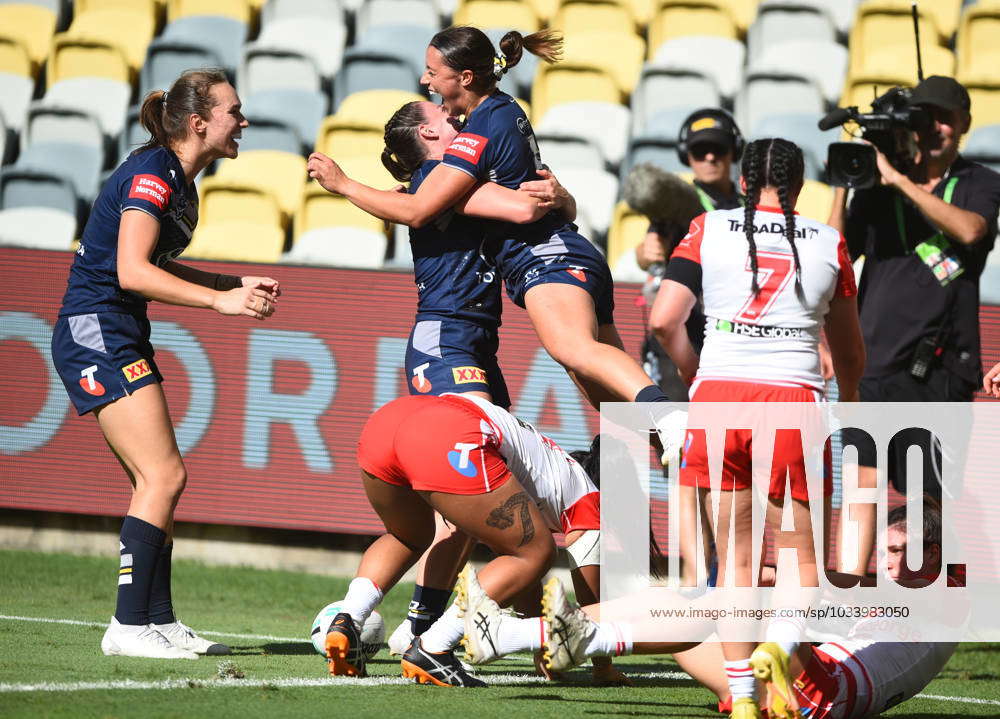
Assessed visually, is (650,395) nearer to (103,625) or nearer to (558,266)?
(558,266)

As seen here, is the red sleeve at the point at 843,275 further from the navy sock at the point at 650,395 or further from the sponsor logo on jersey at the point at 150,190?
the sponsor logo on jersey at the point at 150,190

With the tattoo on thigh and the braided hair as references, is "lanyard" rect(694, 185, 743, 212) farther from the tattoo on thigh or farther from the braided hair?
the tattoo on thigh

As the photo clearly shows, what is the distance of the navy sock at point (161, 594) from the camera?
513cm

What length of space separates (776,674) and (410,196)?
8.03ft

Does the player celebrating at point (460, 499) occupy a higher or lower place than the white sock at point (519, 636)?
higher

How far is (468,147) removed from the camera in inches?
207

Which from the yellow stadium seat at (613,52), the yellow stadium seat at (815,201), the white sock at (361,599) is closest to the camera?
the white sock at (361,599)

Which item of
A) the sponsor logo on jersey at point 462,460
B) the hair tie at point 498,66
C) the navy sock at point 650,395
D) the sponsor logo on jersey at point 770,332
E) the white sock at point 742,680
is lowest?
the white sock at point 742,680

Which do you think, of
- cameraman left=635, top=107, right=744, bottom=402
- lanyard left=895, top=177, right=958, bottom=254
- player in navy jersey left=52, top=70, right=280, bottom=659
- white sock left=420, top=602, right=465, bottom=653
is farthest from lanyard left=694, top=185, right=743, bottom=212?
white sock left=420, top=602, right=465, bottom=653

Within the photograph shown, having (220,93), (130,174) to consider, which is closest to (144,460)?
(130,174)

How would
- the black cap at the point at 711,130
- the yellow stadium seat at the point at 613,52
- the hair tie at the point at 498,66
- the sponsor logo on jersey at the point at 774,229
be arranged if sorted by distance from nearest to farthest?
the sponsor logo on jersey at the point at 774,229 → the hair tie at the point at 498,66 → the black cap at the point at 711,130 → the yellow stadium seat at the point at 613,52

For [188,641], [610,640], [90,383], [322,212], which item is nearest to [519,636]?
[610,640]

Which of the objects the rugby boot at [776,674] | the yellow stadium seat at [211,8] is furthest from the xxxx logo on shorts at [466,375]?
the yellow stadium seat at [211,8]

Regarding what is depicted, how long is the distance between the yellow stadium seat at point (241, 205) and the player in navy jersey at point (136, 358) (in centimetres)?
455
